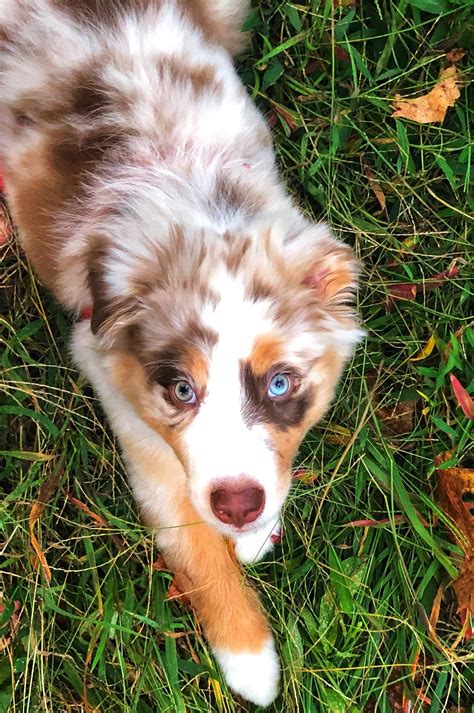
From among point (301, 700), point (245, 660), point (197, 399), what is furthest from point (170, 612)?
point (197, 399)

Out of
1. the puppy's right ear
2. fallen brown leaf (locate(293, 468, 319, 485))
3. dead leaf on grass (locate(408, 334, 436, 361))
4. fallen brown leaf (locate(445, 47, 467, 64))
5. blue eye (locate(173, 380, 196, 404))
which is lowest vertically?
fallen brown leaf (locate(293, 468, 319, 485))

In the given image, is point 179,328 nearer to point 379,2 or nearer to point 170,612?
point 170,612

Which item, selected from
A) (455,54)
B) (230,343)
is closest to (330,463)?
(230,343)

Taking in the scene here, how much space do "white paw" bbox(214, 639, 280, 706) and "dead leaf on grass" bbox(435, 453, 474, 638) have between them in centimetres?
95

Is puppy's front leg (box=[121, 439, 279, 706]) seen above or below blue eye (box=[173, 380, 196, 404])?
below

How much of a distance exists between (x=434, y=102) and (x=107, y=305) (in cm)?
214

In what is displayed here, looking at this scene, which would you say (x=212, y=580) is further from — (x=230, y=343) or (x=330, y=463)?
(x=230, y=343)

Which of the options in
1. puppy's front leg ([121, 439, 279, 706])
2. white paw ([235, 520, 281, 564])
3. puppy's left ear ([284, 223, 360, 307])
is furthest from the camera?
white paw ([235, 520, 281, 564])

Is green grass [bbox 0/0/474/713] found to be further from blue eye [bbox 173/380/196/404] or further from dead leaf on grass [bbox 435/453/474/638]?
blue eye [bbox 173/380/196/404]

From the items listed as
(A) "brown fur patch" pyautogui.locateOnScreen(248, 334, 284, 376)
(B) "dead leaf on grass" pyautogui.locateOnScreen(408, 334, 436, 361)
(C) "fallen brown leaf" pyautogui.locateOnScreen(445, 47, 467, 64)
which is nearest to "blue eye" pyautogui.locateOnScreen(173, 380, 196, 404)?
(A) "brown fur patch" pyautogui.locateOnScreen(248, 334, 284, 376)

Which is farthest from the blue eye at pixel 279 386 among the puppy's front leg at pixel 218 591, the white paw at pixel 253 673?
the white paw at pixel 253 673

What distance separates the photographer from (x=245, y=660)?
2902 millimetres

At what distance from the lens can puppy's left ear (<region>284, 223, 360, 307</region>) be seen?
226cm

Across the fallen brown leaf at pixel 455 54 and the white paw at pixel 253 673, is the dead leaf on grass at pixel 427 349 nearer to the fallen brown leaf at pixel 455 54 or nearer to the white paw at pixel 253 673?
the fallen brown leaf at pixel 455 54
